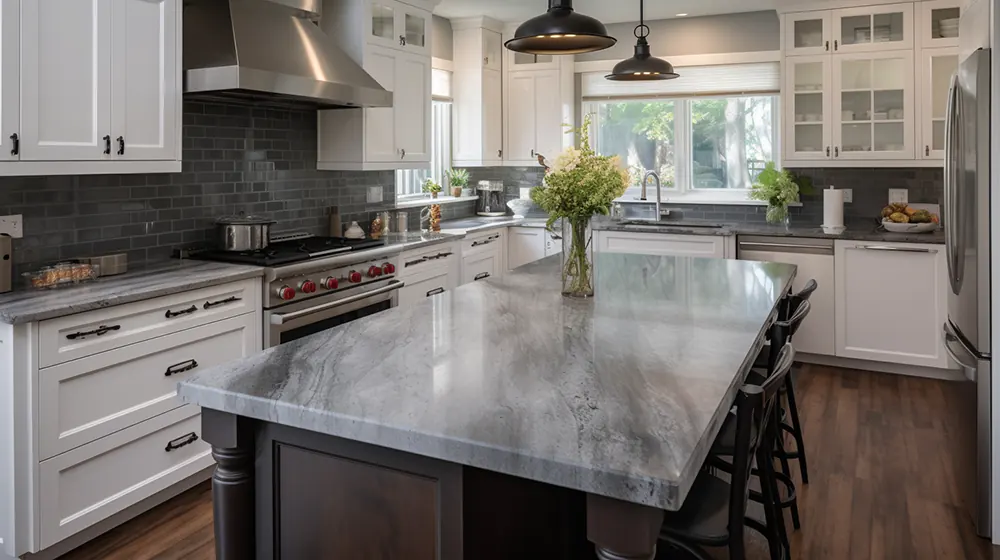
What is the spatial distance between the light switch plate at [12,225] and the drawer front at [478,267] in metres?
2.82

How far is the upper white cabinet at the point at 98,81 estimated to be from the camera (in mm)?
2492

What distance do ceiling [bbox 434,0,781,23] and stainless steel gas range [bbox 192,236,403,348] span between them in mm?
2293

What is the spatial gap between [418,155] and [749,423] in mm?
3564

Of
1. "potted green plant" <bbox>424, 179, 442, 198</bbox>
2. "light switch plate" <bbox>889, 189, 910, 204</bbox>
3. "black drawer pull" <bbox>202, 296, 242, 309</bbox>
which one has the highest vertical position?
"potted green plant" <bbox>424, 179, 442, 198</bbox>

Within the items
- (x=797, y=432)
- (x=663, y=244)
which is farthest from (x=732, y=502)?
(x=663, y=244)

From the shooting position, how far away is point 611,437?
1.30 m

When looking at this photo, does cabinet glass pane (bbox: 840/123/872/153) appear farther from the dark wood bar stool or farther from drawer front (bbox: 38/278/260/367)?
drawer front (bbox: 38/278/260/367)

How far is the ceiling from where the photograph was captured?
17.4ft

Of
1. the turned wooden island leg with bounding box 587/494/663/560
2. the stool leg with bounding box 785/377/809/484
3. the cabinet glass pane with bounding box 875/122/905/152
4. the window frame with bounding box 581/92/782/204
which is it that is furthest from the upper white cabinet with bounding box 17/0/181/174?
the cabinet glass pane with bounding box 875/122/905/152

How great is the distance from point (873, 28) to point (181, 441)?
498 cm

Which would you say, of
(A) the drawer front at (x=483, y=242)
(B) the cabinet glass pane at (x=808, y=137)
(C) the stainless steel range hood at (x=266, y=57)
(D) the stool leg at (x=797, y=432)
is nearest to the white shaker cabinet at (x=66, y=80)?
(C) the stainless steel range hood at (x=266, y=57)

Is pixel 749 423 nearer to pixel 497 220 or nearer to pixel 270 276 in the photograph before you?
pixel 270 276

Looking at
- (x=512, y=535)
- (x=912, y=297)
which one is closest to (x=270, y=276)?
(x=512, y=535)

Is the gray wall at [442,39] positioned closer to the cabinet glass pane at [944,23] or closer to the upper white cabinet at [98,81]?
the upper white cabinet at [98,81]
